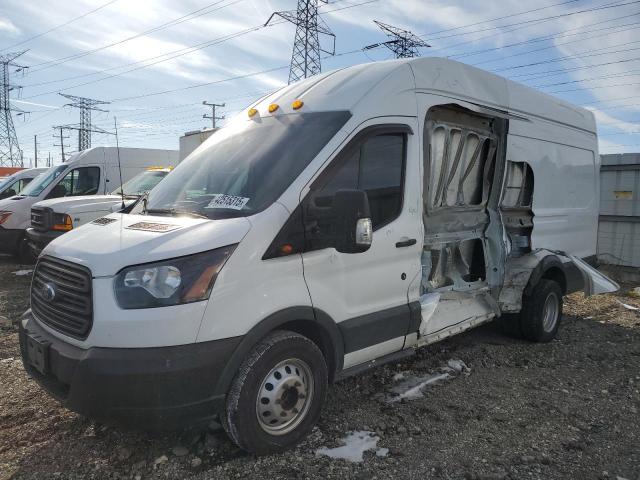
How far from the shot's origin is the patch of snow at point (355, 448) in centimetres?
317

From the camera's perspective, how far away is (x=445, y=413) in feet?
12.5

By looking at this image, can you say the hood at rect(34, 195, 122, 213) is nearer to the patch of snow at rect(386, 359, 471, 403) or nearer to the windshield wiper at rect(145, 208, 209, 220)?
the windshield wiper at rect(145, 208, 209, 220)

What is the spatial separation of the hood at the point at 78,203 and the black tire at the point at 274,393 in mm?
6814

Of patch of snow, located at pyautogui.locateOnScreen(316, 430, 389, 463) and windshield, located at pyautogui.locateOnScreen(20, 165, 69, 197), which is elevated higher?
windshield, located at pyautogui.locateOnScreen(20, 165, 69, 197)

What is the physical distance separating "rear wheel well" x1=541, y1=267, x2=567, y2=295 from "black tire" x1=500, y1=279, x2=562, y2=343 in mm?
91

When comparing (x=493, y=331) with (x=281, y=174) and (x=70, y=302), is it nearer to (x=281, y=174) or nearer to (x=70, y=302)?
(x=281, y=174)

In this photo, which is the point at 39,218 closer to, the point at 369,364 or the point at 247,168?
the point at 247,168

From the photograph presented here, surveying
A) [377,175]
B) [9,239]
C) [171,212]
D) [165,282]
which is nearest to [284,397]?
[165,282]

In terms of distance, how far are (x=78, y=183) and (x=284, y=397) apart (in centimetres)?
945

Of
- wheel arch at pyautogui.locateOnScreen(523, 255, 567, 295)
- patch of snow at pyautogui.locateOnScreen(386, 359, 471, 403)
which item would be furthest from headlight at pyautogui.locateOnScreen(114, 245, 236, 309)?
wheel arch at pyautogui.locateOnScreen(523, 255, 567, 295)

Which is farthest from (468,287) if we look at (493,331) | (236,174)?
(236,174)

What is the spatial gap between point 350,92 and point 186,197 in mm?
1392

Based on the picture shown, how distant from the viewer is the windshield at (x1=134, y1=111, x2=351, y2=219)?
10.5ft

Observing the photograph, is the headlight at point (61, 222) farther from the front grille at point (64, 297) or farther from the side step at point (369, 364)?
the side step at point (369, 364)
